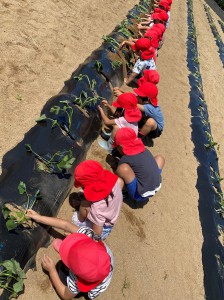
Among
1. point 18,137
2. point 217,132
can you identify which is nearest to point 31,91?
point 18,137

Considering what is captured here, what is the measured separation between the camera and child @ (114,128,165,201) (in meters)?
4.59

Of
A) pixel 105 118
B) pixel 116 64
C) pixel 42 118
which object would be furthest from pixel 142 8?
pixel 42 118

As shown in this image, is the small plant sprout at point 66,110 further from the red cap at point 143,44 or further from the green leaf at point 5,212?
the red cap at point 143,44

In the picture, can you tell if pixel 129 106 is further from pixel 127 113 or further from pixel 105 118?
pixel 105 118

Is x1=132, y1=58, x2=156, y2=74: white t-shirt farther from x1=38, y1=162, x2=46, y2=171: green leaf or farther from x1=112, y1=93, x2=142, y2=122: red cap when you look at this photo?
x1=38, y1=162, x2=46, y2=171: green leaf

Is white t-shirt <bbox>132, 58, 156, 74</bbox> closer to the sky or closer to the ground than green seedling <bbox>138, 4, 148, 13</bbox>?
closer to the sky

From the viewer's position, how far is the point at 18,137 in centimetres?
495

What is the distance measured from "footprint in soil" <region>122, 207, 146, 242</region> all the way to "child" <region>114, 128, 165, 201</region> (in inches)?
13.9

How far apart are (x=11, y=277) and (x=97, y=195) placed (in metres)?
1.17

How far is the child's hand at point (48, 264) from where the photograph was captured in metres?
3.64

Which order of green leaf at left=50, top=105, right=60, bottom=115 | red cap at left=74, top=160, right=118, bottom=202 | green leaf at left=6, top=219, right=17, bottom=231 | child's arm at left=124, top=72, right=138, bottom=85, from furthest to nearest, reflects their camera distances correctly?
child's arm at left=124, top=72, right=138, bottom=85 → green leaf at left=50, top=105, right=60, bottom=115 → red cap at left=74, top=160, right=118, bottom=202 → green leaf at left=6, top=219, right=17, bottom=231

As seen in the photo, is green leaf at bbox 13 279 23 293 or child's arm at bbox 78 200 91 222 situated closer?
green leaf at bbox 13 279 23 293

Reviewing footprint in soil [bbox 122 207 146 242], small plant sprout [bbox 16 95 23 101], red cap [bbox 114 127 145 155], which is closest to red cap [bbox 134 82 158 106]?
red cap [bbox 114 127 145 155]

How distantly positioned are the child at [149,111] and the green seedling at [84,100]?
862 mm
